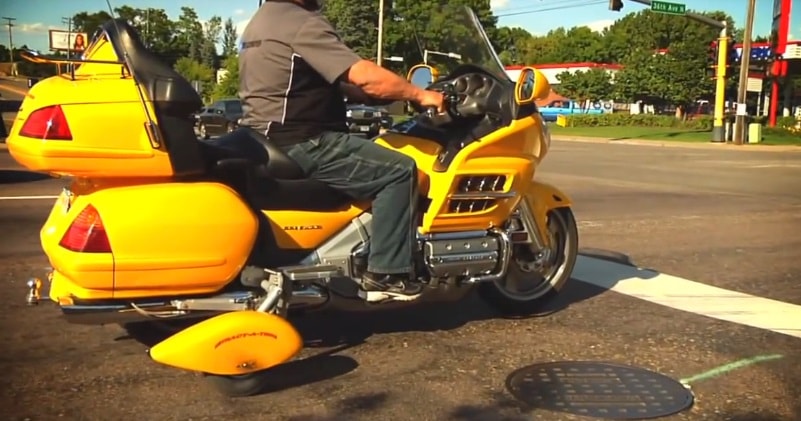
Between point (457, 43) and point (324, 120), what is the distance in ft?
4.25

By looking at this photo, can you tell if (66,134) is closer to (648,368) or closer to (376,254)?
(376,254)

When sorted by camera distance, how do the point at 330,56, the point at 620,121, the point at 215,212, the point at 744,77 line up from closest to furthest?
the point at 215,212 < the point at 330,56 < the point at 744,77 < the point at 620,121

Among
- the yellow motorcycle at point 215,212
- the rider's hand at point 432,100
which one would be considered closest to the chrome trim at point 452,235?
the yellow motorcycle at point 215,212

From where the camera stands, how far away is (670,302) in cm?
592

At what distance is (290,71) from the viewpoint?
423 cm

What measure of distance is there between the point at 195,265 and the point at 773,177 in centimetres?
1558

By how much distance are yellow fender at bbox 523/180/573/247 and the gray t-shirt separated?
4.93 feet

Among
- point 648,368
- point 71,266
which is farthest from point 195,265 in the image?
point 648,368

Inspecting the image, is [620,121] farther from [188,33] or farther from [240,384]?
[240,384]

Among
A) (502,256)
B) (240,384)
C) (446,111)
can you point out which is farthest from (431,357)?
(446,111)

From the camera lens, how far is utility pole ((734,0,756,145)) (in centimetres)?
3188

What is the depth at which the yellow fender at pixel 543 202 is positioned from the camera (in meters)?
5.32

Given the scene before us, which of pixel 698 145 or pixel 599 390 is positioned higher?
pixel 599 390

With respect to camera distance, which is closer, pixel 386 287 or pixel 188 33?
pixel 386 287
